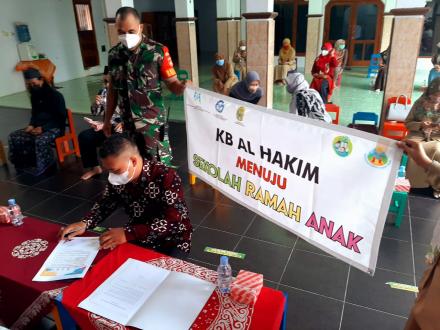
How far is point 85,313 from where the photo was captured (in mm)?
1433

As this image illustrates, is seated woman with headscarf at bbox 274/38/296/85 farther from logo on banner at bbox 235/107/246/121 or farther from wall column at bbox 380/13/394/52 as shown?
logo on banner at bbox 235/107/246/121

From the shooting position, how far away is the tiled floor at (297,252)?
91.0 inches

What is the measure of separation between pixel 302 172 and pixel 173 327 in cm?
97

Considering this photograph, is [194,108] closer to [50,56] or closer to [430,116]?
[430,116]

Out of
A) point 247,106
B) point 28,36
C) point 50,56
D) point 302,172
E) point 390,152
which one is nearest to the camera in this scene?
point 390,152

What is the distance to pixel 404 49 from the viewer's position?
4848mm

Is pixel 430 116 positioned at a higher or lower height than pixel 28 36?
lower

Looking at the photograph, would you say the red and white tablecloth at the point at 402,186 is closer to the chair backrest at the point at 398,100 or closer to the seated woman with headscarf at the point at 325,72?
the chair backrest at the point at 398,100

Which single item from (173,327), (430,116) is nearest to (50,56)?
(430,116)

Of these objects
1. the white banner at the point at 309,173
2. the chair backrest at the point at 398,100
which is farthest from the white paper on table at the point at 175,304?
the chair backrest at the point at 398,100

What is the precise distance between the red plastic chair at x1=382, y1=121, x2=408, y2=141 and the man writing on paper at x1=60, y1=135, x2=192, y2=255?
3659 millimetres

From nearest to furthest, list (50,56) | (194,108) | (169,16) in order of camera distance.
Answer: (194,108)
(50,56)
(169,16)

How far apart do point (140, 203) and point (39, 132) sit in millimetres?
3164

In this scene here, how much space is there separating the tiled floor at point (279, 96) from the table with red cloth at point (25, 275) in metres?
4.95
